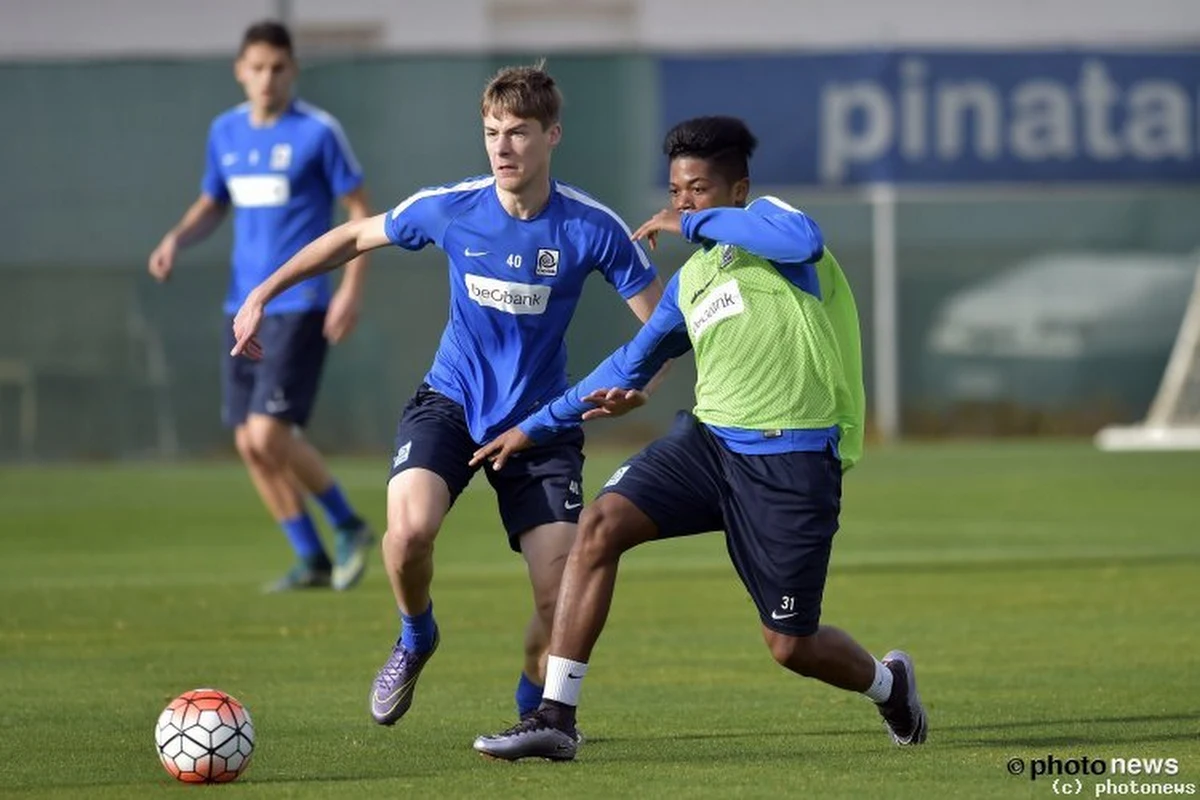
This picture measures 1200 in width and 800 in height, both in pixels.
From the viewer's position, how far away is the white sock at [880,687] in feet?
24.3

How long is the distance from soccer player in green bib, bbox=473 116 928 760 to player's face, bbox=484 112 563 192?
57 centimetres

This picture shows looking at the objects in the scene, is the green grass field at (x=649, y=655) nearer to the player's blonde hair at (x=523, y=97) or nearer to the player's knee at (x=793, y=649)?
the player's knee at (x=793, y=649)

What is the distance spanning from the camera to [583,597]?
7.27 meters

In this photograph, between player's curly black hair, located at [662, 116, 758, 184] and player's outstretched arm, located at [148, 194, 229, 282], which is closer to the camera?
player's curly black hair, located at [662, 116, 758, 184]

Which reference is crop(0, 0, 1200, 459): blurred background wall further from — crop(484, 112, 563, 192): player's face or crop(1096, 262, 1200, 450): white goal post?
crop(484, 112, 563, 192): player's face

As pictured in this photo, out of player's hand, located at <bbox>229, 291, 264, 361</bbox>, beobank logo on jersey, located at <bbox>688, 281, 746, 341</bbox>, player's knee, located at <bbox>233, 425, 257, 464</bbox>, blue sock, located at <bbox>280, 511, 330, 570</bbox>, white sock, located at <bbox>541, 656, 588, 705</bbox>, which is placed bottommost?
blue sock, located at <bbox>280, 511, 330, 570</bbox>

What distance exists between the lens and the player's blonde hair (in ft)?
25.5

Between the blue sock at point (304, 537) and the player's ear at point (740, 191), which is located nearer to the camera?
the player's ear at point (740, 191)

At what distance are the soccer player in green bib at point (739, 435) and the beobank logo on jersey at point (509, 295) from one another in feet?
2.11

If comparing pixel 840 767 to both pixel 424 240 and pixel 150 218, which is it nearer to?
pixel 424 240

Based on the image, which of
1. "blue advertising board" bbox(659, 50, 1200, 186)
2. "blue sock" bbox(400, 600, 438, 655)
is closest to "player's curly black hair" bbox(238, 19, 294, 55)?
"blue sock" bbox(400, 600, 438, 655)

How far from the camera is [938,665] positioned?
9430mm

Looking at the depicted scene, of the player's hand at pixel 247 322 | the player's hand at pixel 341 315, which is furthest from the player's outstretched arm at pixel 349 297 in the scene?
the player's hand at pixel 247 322

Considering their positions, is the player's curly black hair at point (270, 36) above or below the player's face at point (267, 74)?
above
